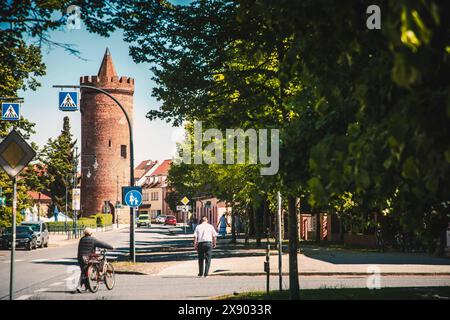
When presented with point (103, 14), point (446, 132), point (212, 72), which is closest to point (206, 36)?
point (212, 72)

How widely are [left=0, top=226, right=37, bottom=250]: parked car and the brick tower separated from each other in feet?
A: 142

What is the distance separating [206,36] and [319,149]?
9.87 m

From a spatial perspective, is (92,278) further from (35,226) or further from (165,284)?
(35,226)

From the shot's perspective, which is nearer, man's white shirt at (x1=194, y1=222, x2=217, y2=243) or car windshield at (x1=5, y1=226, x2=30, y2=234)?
man's white shirt at (x1=194, y1=222, x2=217, y2=243)

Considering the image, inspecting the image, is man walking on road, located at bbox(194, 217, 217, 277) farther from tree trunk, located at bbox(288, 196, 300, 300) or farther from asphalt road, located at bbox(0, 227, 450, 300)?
tree trunk, located at bbox(288, 196, 300, 300)

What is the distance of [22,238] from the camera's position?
1326 inches

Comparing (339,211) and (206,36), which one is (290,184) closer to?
(339,211)

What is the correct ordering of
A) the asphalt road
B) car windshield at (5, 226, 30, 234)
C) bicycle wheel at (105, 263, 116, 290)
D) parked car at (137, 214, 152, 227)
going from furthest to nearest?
parked car at (137, 214, 152, 227) < car windshield at (5, 226, 30, 234) < bicycle wheel at (105, 263, 116, 290) < the asphalt road

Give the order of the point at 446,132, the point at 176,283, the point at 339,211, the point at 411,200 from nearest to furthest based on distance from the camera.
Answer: the point at 446,132
the point at 411,200
the point at 339,211
the point at 176,283

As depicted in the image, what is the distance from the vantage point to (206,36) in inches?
533

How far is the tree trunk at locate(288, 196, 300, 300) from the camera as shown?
10.5 m

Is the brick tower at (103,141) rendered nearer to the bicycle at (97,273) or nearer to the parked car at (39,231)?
the parked car at (39,231)

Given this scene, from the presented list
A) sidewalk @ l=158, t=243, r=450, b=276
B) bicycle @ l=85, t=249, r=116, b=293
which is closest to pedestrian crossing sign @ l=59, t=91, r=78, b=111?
sidewalk @ l=158, t=243, r=450, b=276

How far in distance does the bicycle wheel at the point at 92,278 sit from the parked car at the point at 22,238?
21969 millimetres
